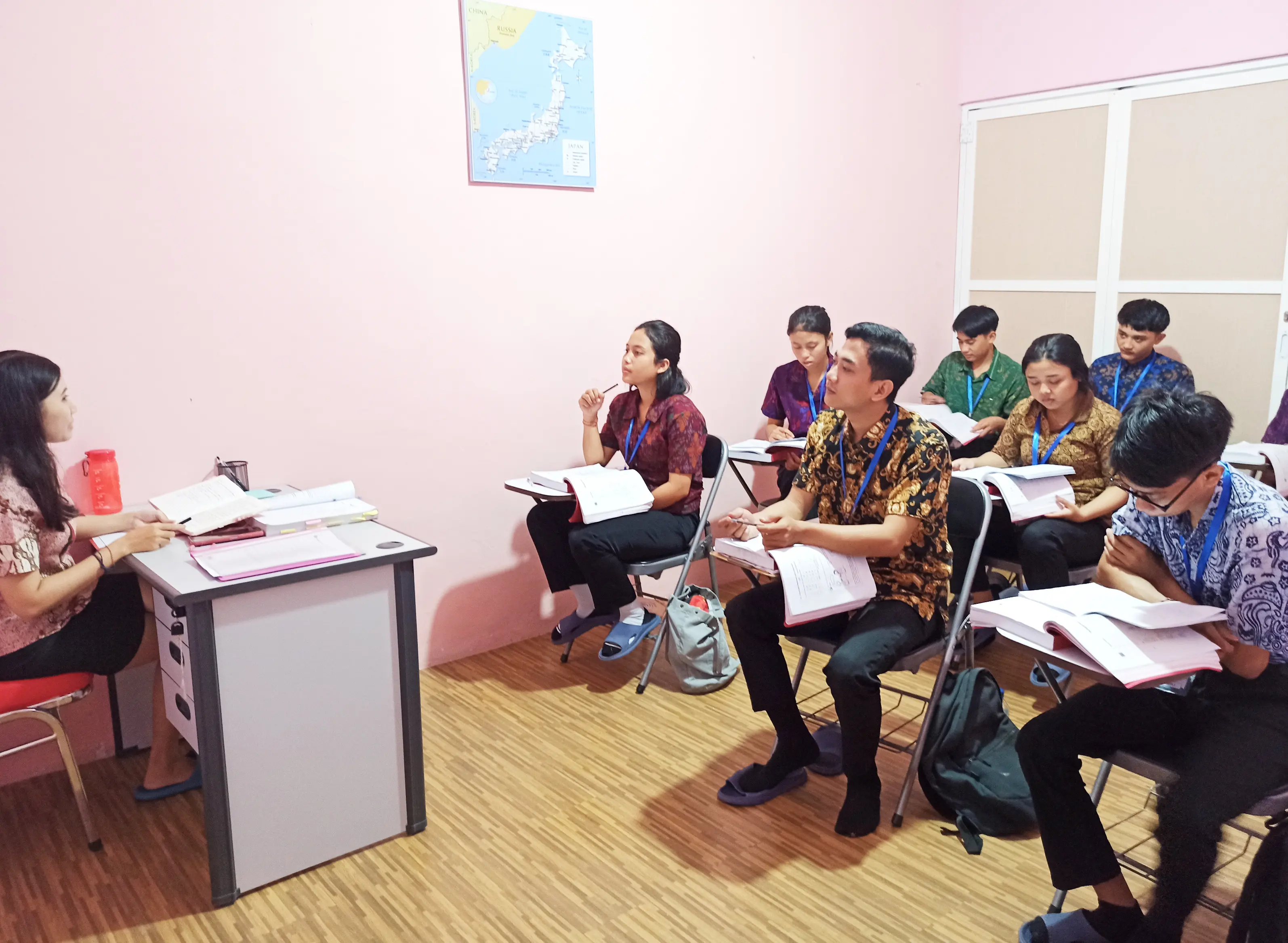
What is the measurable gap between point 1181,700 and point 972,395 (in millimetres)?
2575

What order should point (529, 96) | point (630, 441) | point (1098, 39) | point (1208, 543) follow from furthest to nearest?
point (1098, 39) → point (630, 441) → point (529, 96) → point (1208, 543)

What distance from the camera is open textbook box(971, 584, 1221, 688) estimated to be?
165 centimetres

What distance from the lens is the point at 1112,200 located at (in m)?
4.43

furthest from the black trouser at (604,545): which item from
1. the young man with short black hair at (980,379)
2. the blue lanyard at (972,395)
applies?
the blue lanyard at (972,395)

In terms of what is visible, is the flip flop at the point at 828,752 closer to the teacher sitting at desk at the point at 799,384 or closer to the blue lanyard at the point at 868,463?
the blue lanyard at the point at 868,463

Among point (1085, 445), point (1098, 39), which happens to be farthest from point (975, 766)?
point (1098, 39)

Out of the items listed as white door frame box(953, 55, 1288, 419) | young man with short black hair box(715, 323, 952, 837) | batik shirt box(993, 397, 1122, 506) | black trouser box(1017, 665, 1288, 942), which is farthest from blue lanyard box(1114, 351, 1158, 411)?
black trouser box(1017, 665, 1288, 942)

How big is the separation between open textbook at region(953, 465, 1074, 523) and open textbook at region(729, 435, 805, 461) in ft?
2.14

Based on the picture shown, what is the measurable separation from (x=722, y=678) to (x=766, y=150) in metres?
2.37

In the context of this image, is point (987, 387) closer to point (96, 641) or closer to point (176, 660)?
point (176, 660)

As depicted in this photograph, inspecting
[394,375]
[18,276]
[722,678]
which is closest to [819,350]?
[722,678]

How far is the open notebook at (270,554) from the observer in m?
2.14

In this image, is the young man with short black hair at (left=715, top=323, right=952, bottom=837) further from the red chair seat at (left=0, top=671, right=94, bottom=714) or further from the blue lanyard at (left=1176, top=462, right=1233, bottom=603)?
the red chair seat at (left=0, top=671, right=94, bottom=714)

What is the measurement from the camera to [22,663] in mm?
2252
